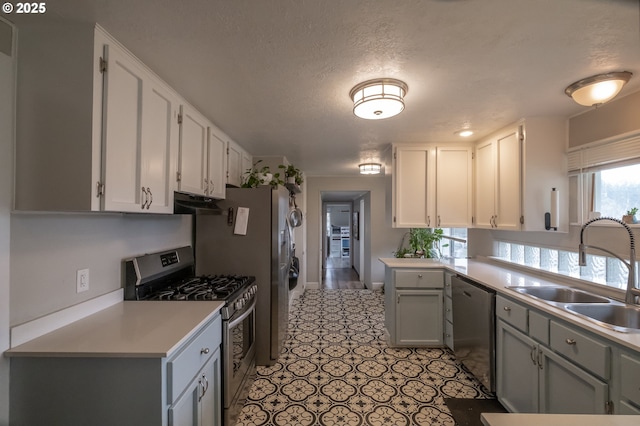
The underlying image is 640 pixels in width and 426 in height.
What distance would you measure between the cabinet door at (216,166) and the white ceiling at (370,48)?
0.30 metres

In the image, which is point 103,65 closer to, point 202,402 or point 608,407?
point 202,402

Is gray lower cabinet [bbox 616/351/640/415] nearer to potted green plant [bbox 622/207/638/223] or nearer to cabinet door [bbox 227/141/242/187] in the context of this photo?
potted green plant [bbox 622/207/638/223]

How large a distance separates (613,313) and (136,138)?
116 inches

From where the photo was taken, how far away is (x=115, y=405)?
112cm

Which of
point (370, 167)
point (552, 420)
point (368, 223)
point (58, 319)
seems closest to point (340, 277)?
point (368, 223)

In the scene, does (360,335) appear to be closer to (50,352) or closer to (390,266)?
(390,266)

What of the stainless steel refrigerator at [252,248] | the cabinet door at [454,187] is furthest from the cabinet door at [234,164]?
the cabinet door at [454,187]

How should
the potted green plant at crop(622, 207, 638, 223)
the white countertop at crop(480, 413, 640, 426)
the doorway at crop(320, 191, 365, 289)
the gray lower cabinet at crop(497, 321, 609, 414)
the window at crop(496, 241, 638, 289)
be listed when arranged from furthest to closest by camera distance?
the doorway at crop(320, 191, 365, 289)
the window at crop(496, 241, 638, 289)
the potted green plant at crop(622, 207, 638, 223)
the gray lower cabinet at crop(497, 321, 609, 414)
the white countertop at crop(480, 413, 640, 426)

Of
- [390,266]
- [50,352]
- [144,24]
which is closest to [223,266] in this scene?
[50,352]

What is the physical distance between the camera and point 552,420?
2.44 ft

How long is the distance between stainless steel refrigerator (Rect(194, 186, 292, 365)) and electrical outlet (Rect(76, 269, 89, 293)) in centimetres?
111

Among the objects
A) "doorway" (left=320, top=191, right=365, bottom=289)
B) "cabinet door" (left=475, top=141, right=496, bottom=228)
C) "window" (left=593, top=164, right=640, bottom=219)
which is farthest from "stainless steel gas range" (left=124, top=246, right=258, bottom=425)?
"doorway" (left=320, top=191, right=365, bottom=289)

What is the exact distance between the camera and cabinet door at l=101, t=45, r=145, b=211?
4.09 ft

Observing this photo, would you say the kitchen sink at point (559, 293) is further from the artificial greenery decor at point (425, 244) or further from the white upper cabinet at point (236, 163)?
the white upper cabinet at point (236, 163)
